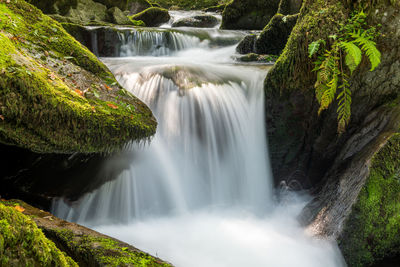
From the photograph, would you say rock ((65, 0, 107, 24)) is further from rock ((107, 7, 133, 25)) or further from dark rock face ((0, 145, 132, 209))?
dark rock face ((0, 145, 132, 209))

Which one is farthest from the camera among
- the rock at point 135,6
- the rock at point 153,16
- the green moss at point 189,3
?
the green moss at point 189,3

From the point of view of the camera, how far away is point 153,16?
16125 millimetres

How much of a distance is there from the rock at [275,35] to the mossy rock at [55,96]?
5.93m

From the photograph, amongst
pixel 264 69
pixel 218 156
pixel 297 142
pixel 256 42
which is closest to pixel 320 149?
pixel 297 142

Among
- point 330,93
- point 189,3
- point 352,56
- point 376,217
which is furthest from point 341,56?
point 189,3

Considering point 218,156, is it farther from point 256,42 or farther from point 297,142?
point 256,42

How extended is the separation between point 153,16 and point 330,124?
1454 centimetres

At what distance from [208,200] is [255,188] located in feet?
2.77

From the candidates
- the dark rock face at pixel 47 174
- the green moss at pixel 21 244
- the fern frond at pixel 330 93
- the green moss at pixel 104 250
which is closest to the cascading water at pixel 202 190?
the dark rock face at pixel 47 174

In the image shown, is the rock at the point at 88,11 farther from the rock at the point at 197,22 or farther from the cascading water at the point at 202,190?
the cascading water at the point at 202,190

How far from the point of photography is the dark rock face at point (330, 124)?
130 inches

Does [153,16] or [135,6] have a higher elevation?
[153,16]

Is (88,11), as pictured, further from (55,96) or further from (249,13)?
(55,96)

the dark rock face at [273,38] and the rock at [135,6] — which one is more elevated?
the dark rock face at [273,38]
